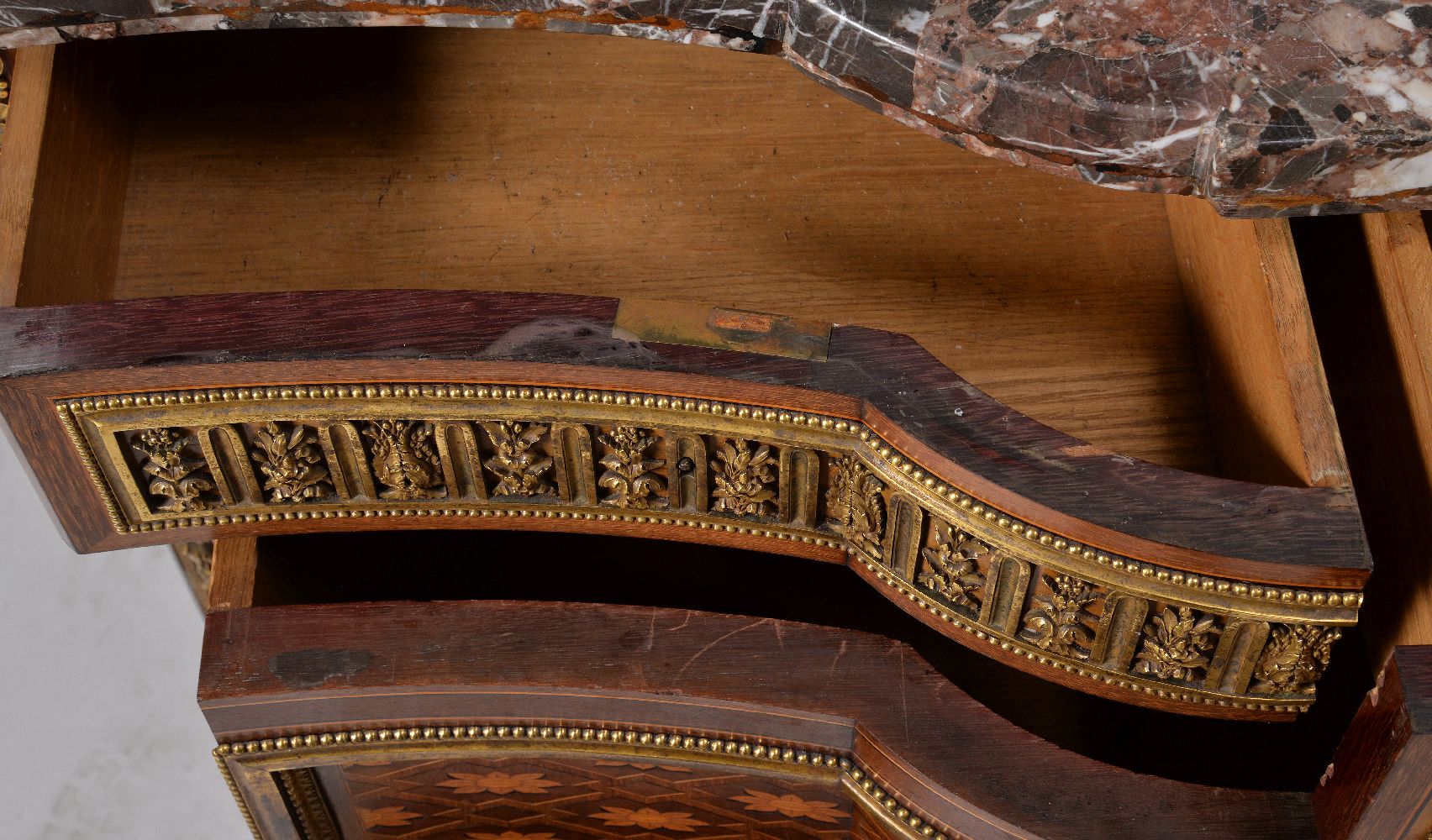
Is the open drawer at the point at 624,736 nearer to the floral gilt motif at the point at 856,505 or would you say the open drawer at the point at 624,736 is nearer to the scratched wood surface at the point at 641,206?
the floral gilt motif at the point at 856,505

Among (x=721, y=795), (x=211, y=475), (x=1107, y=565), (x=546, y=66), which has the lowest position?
(x=721, y=795)

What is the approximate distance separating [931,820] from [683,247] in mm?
577

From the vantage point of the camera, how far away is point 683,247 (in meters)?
1.63

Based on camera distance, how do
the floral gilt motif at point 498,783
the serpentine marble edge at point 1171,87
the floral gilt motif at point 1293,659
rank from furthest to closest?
the floral gilt motif at point 498,783, the floral gilt motif at point 1293,659, the serpentine marble edge at point 1171,87

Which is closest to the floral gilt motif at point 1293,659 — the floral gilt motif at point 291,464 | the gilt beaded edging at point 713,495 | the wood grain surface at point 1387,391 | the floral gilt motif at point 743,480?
the gilt beaded edging at point 713,495

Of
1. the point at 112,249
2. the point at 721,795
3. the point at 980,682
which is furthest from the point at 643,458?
the point at 112,249

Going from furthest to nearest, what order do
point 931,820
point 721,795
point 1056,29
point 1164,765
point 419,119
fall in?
point 419,119 → point 1164,765 → point 721,795 → point 931,820 → point 1056,29

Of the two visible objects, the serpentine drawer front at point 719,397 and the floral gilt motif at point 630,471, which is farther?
the floral gilt motif at point 630,471

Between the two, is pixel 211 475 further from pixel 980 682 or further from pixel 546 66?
pixel 980 682

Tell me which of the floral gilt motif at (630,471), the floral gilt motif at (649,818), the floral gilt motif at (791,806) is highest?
the floral gilt motif at (630,471)

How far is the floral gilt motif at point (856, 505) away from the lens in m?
1.33

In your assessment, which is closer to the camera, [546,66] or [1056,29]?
[1056,29]

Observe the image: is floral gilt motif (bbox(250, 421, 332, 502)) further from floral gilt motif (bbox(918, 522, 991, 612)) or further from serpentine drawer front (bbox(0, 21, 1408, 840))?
floral gilt motif (bbox(918, 522, 991, 612))

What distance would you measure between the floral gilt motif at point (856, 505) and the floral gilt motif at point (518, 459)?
231 millimetres
